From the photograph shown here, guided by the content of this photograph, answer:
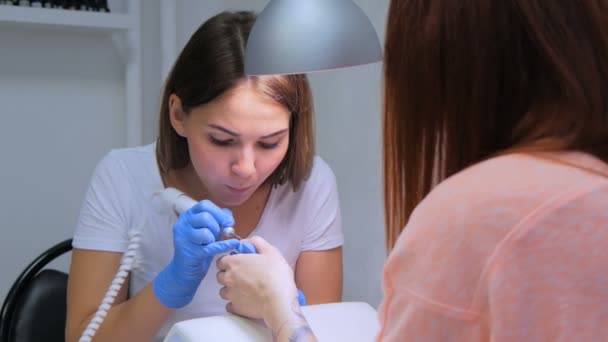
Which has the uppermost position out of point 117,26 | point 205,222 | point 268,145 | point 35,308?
point 117,26

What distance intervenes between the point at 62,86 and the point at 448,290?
6.01ft

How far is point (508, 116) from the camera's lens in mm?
648

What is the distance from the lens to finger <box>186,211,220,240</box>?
46.6 inches

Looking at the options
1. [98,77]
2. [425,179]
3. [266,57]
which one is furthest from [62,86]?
[425,179]

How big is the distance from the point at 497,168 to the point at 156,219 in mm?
969

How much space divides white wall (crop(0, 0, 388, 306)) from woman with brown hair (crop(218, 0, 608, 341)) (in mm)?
1270

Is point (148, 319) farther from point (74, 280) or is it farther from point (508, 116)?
point (508, 116)

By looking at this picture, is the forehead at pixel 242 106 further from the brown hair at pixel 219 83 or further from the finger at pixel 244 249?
the finger at pixel 244 249

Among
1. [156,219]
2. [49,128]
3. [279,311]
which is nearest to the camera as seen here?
[279,311]

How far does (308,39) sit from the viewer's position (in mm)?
899

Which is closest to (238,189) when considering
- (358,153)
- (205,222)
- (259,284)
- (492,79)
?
(205,222)

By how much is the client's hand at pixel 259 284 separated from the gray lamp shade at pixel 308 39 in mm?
321

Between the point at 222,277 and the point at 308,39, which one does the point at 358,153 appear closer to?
the point at 222,277

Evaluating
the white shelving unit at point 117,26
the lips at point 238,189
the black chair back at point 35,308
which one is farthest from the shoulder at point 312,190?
the white shelving unit at point 117,26
